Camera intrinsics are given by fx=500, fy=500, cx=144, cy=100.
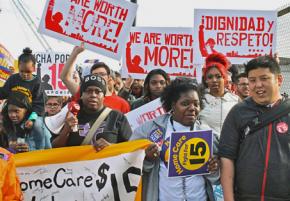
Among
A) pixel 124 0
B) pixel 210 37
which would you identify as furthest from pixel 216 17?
pixel 124 0

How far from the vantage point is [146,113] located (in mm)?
5762

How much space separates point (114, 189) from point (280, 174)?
155cm

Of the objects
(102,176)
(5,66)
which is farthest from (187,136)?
(5,66)

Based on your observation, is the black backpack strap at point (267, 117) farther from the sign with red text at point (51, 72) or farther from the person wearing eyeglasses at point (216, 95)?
the sign with red text at point (51, 72)

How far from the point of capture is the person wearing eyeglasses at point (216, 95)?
5137mm

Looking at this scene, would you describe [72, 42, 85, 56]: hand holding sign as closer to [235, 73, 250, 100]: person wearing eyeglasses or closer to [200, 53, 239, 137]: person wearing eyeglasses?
[200, 53, 239, 137]: person wearing eyeglasses

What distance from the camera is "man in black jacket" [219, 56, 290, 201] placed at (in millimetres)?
3451

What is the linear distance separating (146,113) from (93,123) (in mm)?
1355

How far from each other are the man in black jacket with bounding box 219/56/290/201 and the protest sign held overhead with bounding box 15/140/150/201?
3.04 ft

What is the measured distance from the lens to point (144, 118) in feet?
18.9

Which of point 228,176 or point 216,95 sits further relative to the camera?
point 216,95

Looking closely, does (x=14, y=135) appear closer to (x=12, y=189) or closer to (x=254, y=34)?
(x=12, y=189)

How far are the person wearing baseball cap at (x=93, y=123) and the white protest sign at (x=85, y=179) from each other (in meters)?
0.20

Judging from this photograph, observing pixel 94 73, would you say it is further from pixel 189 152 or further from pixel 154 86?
pixel 189 152
